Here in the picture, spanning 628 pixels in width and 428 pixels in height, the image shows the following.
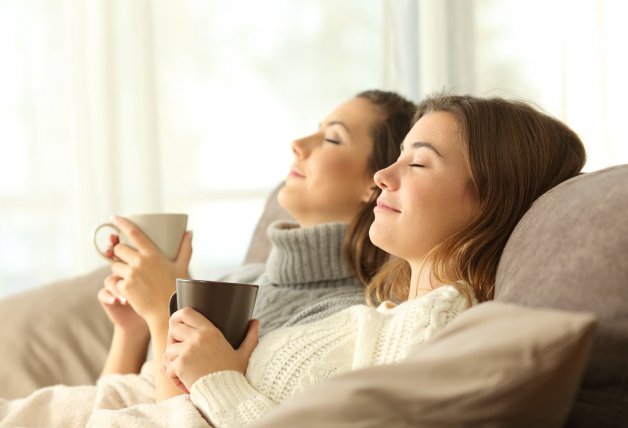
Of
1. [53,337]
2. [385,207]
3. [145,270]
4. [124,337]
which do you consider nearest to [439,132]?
[385,207]

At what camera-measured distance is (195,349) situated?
1.24m

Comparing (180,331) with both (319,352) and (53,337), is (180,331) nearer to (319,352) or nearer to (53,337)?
(319,352)

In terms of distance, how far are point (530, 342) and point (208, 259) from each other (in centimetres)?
248

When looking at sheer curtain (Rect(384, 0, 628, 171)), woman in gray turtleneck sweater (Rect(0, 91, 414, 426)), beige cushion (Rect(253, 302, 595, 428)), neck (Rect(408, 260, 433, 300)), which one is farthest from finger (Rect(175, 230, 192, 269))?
sheer curtain (Rect(384, 0, 628, 171))

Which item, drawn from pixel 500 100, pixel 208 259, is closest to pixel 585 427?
pixel 500 100

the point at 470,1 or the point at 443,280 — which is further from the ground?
the point at 470,1

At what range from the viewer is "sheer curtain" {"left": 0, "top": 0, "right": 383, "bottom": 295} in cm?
290

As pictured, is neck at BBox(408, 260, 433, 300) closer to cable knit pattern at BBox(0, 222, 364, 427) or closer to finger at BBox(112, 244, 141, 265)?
cable knit pattern at BBox(0, 222, 364, 427)

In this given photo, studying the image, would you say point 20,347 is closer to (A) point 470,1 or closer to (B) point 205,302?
(B) point 205,302

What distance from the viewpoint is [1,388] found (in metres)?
1.78

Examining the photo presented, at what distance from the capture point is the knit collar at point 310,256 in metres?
1.71

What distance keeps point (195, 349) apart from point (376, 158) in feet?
2.39

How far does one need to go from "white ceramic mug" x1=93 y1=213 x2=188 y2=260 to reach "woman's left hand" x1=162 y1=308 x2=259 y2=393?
368 mm

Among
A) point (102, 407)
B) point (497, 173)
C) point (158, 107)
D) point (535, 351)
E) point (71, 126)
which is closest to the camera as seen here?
point (535, 351)
